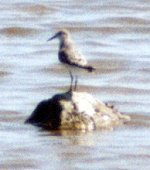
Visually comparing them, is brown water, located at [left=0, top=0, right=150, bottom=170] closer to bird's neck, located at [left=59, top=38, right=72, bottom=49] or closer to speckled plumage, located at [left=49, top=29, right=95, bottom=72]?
speckled plumage, located at [left=49, top=29, right=95, bottom=72]

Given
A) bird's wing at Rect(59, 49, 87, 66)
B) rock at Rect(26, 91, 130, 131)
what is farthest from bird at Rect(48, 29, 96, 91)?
rock at Rect(26, 91, 130, 131)

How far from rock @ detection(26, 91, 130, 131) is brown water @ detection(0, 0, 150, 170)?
0.14 meters

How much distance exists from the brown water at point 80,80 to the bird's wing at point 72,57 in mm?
776

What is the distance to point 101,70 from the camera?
13992mm

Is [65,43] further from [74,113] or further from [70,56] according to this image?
[74,113]

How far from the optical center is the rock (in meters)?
10.5

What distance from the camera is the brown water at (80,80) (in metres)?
9.80

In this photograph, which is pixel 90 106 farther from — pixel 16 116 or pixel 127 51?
pixel 127 51

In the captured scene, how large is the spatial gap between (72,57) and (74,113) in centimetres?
60

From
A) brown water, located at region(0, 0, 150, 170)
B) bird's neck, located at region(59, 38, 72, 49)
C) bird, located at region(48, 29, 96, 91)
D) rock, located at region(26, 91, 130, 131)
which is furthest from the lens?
bird's neck, located at region(59, 38, 72, 49)

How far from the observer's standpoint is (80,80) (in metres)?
13.1

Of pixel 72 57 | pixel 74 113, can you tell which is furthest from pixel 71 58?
pixel 74 113

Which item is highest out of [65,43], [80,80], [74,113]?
[65,43]

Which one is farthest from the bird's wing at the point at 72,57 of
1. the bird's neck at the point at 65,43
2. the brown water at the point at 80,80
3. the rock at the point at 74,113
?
the brown water at the point at 80,80
